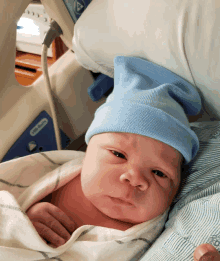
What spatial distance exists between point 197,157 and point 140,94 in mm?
206

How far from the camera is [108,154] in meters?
0.56

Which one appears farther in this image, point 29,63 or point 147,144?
point 29,63

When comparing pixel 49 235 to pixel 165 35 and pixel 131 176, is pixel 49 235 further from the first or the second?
pixel 165 35

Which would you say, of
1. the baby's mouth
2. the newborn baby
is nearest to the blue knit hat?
the newborn baby

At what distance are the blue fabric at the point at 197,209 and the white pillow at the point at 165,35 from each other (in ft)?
0.30

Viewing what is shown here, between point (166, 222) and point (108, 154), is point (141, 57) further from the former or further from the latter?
point (166, 222)

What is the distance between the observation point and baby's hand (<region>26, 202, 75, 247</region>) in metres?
0.53

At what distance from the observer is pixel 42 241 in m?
0.49

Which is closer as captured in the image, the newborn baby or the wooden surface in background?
the newborn baby

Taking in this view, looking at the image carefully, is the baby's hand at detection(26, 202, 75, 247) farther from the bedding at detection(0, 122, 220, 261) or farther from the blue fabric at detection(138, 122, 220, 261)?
the blue fabric at detection(138, 122, 220, 261)

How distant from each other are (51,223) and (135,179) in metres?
0.21

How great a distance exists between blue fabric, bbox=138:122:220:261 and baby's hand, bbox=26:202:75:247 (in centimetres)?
17

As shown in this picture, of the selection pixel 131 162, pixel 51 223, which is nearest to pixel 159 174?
pixel 131 162

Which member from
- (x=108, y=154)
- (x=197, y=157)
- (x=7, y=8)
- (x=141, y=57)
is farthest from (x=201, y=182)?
(x=7, y=8)
